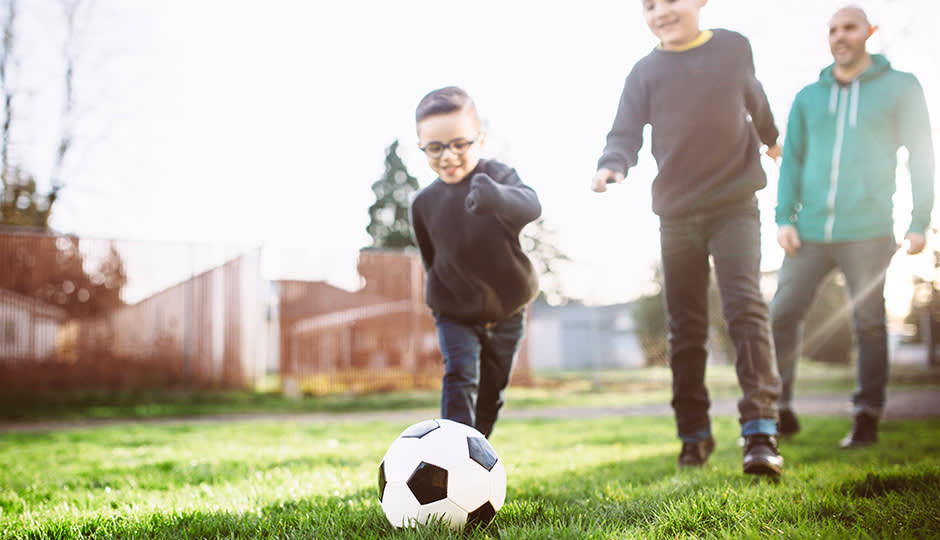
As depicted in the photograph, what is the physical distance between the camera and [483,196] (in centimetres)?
254

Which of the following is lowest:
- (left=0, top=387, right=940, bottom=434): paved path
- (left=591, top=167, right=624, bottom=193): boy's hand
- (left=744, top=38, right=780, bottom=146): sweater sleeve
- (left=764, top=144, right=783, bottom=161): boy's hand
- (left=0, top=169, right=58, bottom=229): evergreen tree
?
(left=0, top=387, right=940, bottom=434): paved path

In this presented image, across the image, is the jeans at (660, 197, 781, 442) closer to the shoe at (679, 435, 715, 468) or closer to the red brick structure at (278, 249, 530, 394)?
the shoe at (679, 435, 715, 468)

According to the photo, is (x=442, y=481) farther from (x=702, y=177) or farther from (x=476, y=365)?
(x=702, y=177)

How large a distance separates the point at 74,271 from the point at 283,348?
3542mm

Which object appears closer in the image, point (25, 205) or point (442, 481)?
point (442, 481)

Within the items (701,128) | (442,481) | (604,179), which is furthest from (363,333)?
(442,481)

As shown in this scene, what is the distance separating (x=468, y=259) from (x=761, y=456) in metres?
1.44

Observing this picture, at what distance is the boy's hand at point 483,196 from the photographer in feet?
8.32

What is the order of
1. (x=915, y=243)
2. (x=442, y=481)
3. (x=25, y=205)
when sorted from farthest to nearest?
(x=25, y=205), (x=915, y=243), (x=442, y=481)

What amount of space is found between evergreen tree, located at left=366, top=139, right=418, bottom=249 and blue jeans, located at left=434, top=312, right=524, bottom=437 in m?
32.4

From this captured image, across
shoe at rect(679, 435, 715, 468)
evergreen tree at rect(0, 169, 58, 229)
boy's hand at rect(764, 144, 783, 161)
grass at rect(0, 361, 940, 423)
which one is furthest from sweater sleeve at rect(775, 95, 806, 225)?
evergreen tree at rect(0, 169, 58, 229)

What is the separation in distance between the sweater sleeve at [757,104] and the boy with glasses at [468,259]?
1057 mm

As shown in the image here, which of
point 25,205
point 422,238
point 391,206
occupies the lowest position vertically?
point 422,238

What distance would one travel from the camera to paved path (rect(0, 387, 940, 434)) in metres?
7.03
